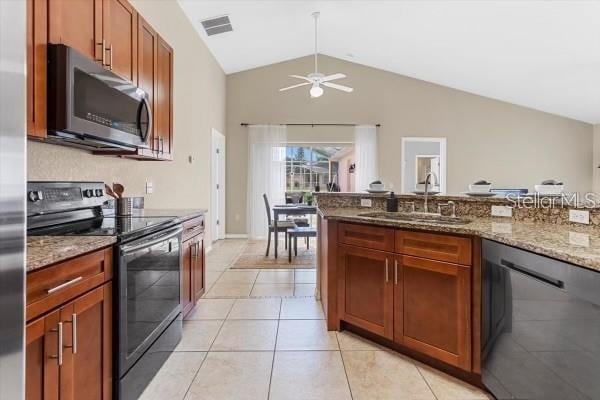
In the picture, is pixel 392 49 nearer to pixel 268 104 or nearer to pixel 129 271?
pixel 268 104

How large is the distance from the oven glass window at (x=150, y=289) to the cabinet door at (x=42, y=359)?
450mm

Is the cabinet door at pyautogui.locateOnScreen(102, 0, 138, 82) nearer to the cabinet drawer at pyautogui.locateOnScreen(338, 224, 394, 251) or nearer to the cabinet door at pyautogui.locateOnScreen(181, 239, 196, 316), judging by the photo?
the cabinet door at pyautogui.locateOnScreen(181, 239, 196, 316)

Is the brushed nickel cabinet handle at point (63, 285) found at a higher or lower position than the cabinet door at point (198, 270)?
higher

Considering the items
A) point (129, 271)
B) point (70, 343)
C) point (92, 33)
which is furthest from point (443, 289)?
point (92, 33)

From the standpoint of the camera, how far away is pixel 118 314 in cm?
150

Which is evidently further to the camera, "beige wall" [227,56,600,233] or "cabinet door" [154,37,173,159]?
"beige wall" [227,56,600,233]

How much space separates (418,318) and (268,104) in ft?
19.0

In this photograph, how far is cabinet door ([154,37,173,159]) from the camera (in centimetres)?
268

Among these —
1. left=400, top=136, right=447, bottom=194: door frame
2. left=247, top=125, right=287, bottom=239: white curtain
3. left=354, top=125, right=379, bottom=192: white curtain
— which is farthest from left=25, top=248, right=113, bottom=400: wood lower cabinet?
left=400, top=136, right=447, bottom=194: door frame

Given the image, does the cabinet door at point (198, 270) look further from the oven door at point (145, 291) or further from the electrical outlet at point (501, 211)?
the electrical outlet at point (501, 211)

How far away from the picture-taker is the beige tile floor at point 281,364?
1817mm

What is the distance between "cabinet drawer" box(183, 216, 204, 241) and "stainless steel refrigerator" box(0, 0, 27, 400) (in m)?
1.67

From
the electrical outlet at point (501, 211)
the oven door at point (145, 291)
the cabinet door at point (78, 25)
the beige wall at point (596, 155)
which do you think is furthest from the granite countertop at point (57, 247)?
the beige wall at point (596, 155)

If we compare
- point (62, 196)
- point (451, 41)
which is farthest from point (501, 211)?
point (451, 41)
